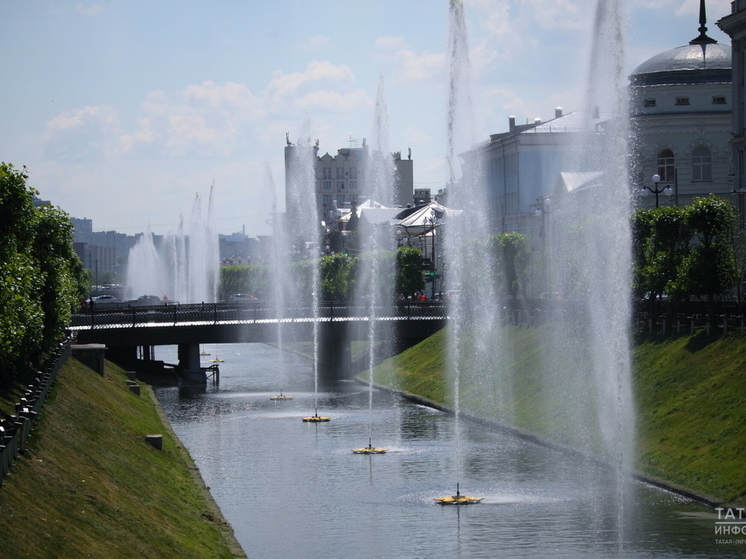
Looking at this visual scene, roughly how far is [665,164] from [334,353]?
27.6 m

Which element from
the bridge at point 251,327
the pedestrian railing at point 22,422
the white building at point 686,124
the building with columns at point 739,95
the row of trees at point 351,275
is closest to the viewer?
the pedestrian railing at point 22,422

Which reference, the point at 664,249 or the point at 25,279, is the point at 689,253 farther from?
the point at 25,279

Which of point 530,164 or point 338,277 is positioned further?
Result: point 530,164

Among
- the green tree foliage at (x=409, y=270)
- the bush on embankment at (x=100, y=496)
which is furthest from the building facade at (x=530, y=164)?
the bush on embankment at (x=100, y=496)

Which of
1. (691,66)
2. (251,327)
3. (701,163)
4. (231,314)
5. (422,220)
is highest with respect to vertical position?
(691,66)

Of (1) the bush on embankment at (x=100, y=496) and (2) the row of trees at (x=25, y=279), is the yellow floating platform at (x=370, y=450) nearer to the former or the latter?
(1) the bush on embankment at (x=100, y=496)

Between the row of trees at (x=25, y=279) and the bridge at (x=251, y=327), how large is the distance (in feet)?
50.9

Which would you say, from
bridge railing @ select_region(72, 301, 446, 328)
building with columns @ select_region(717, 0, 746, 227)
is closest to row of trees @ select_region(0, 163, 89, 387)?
bridge railing @ select_region(72, 301, 446, 328)

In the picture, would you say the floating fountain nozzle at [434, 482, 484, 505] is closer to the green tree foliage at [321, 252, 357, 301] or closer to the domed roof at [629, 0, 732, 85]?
the domed roof at [629, 0, 732, 85]

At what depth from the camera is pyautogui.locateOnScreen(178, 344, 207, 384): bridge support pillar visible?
A: 70938 millimetres

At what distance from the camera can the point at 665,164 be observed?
270 feet

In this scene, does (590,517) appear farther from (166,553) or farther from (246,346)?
(246,346)

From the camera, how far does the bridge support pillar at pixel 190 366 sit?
70938 millimetres

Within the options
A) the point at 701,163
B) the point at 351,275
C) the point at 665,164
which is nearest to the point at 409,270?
the point at 351,275
